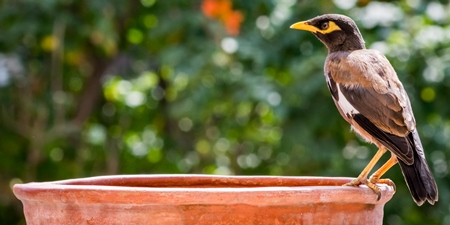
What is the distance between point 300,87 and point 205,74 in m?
0.63

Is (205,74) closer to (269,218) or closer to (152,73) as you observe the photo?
(152,73)

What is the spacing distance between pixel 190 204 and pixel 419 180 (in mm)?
1152

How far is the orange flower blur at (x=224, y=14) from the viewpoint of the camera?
5.62 metres

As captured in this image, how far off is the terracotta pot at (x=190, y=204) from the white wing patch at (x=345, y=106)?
101cm

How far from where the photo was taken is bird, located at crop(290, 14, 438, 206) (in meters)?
3.11

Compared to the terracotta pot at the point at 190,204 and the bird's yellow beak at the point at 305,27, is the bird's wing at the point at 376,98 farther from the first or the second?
the terracotta pot at the point at 190,204

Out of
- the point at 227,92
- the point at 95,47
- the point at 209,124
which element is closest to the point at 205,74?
the point at 227,92

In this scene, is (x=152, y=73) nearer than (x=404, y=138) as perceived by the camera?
No

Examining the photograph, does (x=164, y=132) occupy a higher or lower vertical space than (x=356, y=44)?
lower

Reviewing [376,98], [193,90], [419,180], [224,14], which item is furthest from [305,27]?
[224,14]

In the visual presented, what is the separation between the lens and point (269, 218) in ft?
7.50

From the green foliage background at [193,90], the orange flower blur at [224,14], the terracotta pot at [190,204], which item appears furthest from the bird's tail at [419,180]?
the orange flower blur at [224,14]

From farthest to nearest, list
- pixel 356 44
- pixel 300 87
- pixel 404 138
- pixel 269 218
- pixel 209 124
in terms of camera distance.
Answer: pixel 209 124 → pixel 300 87 → pixel 356 44 → pixel 404 138 → pixel 269 218

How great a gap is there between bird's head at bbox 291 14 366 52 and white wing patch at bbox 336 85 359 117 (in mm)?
352
